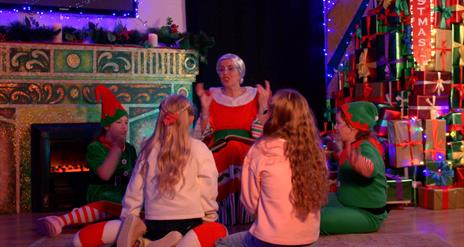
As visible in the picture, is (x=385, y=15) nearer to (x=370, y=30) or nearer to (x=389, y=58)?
(x=370, y=30)

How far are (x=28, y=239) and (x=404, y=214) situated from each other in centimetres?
278

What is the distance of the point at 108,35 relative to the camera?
5.19 metres

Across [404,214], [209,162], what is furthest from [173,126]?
[404,214]

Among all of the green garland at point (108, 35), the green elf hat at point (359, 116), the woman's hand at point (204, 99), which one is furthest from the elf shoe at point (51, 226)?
the green elf hat at point (359, 116)

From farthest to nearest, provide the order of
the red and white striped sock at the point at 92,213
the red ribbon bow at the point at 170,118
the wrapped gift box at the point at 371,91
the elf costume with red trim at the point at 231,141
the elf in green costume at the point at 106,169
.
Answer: the wrapped gift box at the point at 371,91, the elf costume with red trim at the point at 231,141, the red and white striped sock at the point at 92,213, the elf in green costume at the point at 106,169, the red ribbon bow at the point at 170,118

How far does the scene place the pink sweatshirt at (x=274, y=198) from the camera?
2484mm

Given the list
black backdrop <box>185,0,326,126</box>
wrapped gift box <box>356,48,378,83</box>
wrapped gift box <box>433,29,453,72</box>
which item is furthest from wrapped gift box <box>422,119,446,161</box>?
black backdrop <box>185,0,326,126</box>

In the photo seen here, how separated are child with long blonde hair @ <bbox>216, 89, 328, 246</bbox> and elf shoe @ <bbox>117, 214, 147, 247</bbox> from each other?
1.69 ft

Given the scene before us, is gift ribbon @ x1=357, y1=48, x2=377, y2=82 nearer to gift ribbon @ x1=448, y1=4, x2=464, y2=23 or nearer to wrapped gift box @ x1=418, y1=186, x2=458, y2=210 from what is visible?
gift ribbon @ x1=448, y1=4, x2=464, y2=23

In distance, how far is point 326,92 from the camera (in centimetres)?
625

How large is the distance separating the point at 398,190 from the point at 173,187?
263 cm

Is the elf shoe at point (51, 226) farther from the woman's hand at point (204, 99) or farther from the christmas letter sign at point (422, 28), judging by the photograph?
the christmas letter sign at point (422, 28)

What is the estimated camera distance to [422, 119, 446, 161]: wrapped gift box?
510cm

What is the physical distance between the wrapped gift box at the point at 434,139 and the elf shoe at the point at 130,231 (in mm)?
3142
